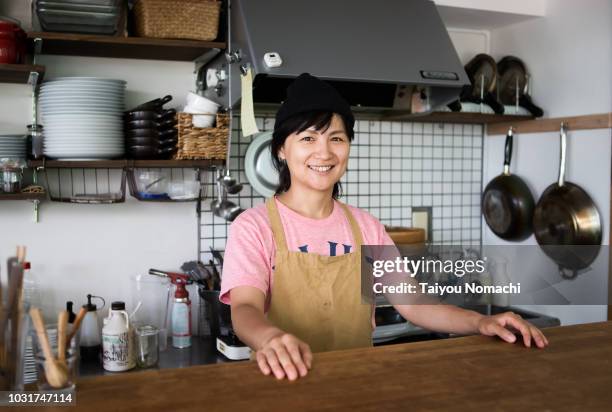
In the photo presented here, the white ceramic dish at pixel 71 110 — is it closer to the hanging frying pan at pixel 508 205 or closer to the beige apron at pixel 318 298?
the beige apron at pixel 318 298

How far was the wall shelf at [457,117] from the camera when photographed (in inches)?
108

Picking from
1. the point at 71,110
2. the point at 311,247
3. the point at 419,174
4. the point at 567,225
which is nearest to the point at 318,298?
the point at 311,247

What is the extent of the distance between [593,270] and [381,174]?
3.12 feet

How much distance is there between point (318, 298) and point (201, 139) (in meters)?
0.91

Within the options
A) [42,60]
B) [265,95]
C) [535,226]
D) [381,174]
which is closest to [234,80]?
[265,95]

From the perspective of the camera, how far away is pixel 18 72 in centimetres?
204

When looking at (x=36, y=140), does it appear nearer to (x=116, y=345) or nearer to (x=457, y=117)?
(x=116, y=345)

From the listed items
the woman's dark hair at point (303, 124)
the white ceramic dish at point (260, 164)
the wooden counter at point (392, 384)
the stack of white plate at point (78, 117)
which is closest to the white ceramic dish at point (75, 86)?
the stack of white plate at point (78, 117)

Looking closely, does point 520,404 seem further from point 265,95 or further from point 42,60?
point 42,60

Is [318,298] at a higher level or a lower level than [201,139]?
lower

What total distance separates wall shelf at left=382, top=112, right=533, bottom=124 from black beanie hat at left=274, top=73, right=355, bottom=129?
1.18 meters

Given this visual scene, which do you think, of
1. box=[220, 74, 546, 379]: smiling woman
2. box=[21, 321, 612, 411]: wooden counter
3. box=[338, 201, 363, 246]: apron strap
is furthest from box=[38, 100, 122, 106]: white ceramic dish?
box=[21, 321, 612, 411]: wooden counter

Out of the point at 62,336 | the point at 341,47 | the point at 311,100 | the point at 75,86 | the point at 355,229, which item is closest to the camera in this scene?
the point at 62,336

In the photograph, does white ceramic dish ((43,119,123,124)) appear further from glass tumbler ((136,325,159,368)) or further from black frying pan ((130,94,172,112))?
glass tumbler ((136,325,159,368))
